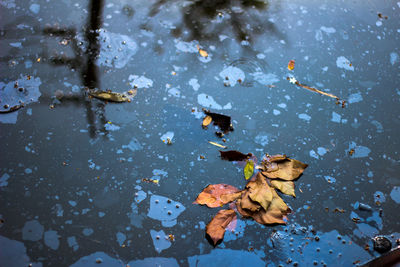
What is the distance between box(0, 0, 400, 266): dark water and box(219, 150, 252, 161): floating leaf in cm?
3

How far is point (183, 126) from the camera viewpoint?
132 cm

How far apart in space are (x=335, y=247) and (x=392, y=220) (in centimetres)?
26

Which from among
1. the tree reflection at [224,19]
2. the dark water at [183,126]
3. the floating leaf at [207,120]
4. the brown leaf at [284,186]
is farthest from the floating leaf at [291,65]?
the brown leaf at [284,186]

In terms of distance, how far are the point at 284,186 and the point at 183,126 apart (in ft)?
1.51

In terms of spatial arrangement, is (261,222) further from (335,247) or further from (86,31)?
(86,31)

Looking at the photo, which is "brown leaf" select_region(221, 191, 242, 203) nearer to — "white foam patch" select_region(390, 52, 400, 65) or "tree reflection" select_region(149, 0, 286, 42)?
"tree reflection" select_region(149, 0, 286, 42)

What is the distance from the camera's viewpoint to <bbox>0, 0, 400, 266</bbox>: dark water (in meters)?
1.06

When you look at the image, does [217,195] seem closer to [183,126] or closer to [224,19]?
[183,126]

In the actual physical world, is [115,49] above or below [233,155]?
above

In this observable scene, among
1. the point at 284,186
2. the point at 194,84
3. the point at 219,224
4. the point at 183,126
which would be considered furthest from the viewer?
the point at 194,84

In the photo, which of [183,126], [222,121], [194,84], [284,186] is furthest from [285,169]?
[194,84]

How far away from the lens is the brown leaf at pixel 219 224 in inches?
41.7

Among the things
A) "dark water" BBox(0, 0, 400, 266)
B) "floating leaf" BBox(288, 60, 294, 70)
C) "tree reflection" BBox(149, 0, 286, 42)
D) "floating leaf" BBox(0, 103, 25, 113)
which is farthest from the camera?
"tree reflection" BBox(149, 0, 286, 42)

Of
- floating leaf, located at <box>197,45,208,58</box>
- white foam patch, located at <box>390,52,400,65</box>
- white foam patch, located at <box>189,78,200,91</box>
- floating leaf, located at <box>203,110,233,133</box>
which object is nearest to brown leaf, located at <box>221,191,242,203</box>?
floating leaf, located at <box>203,110,233,133</box>
